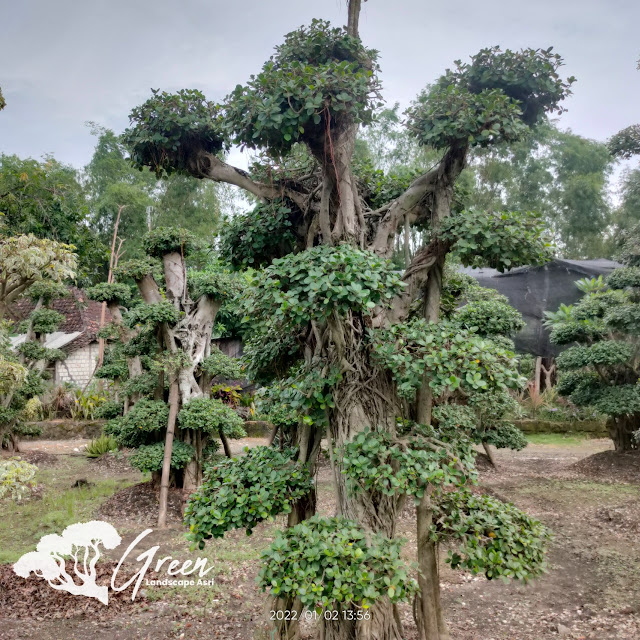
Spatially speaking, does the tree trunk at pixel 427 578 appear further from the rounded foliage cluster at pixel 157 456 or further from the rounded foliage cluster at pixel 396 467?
the rounded foliage cluster at pixel 157 456

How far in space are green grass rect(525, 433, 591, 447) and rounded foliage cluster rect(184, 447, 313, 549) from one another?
31.0 ft

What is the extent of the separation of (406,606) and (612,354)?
17.2 feet

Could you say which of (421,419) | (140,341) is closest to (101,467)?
(140,341)

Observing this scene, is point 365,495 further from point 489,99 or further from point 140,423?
point 140,423

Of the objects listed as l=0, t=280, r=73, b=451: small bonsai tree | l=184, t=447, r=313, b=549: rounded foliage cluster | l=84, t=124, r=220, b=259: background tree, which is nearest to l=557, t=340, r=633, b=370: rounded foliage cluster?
l=184, t=447, r=313, b=549: rounded foliage cluster

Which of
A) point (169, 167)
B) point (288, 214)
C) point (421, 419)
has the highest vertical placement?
point (169, 167)

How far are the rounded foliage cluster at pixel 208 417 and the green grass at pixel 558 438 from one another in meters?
7.18

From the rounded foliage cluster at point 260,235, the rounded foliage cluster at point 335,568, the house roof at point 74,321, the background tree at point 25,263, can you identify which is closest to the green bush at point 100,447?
the house roof at point 74,321

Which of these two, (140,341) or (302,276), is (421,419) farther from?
(140,341)

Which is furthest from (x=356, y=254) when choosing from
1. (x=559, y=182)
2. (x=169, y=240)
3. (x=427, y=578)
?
(x=559, y=182)

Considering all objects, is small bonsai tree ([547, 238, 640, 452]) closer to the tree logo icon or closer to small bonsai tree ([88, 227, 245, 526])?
small bonsai tree ([88, 227, 245, 526])

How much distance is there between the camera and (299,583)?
266 cm

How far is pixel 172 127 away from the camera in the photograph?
Result: 11.7ft

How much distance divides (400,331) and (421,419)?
62 centimetres
